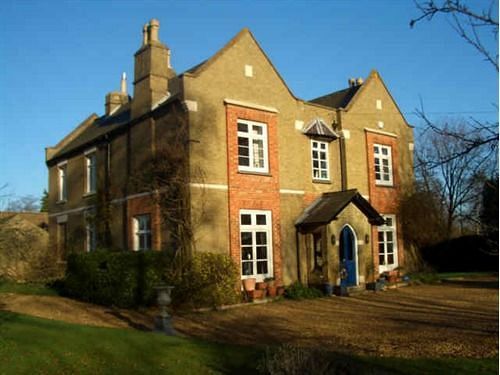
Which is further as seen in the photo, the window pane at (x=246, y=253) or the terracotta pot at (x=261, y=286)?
the window pane at (x=246, y=253)

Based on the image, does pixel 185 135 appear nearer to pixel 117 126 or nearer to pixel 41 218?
pixel 117 126

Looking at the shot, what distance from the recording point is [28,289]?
68.7 ft

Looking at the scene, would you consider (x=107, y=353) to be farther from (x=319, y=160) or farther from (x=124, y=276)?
(x=319, y=160)

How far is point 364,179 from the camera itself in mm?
24016

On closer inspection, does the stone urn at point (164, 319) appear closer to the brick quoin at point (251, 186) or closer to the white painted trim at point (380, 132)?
the brick quoin at point (251, 186)

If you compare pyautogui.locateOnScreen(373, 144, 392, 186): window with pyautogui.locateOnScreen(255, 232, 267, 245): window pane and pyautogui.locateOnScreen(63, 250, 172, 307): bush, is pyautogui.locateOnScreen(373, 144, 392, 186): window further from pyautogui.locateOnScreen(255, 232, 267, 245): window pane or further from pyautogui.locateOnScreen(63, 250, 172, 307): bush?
pyautogui.locateOnScreen(63, 250, 172, 307): bush

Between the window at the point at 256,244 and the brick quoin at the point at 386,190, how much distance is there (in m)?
6.24

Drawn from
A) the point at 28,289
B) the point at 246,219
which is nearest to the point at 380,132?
the point at 246,219

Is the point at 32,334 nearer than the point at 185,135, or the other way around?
the point at 32,334

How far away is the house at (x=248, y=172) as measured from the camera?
59.9 ft

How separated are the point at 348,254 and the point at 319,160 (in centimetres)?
424

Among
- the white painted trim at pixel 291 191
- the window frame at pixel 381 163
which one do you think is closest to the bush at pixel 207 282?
the white painted trim at pixel 291 191

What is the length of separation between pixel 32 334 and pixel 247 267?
9640 millimetres

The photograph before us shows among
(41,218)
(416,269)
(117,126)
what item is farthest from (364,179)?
(41,218)
